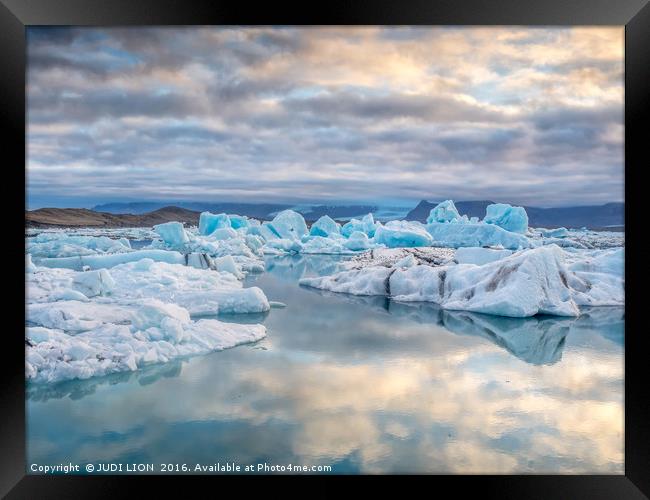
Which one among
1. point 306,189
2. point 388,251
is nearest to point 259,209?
point 306,189

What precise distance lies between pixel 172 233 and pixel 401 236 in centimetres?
271

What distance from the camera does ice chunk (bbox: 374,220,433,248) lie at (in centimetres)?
492

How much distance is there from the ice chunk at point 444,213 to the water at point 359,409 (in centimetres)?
100

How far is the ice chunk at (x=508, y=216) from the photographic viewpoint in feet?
10.4

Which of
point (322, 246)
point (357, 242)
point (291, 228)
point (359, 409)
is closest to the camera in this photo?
point (359, 409)

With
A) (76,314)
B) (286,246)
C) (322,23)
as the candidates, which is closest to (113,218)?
(76,314)

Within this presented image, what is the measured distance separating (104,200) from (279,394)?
1649mm

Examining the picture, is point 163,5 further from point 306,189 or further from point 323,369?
point 323,369

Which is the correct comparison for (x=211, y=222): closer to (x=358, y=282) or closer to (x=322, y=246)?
(x=358, y=282)

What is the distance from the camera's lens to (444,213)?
152 inches

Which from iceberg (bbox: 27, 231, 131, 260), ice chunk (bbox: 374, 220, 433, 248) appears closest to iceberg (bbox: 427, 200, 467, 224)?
ice chunk (bbox: 374, 220, 433, 248)

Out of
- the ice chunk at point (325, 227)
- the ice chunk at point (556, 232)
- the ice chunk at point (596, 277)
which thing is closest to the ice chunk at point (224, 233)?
the ice chunk at point (325, 227)

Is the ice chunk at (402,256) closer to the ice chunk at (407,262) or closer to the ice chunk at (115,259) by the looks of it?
the ice chunk at (407,262)

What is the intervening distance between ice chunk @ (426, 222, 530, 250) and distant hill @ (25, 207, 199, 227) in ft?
6.06
